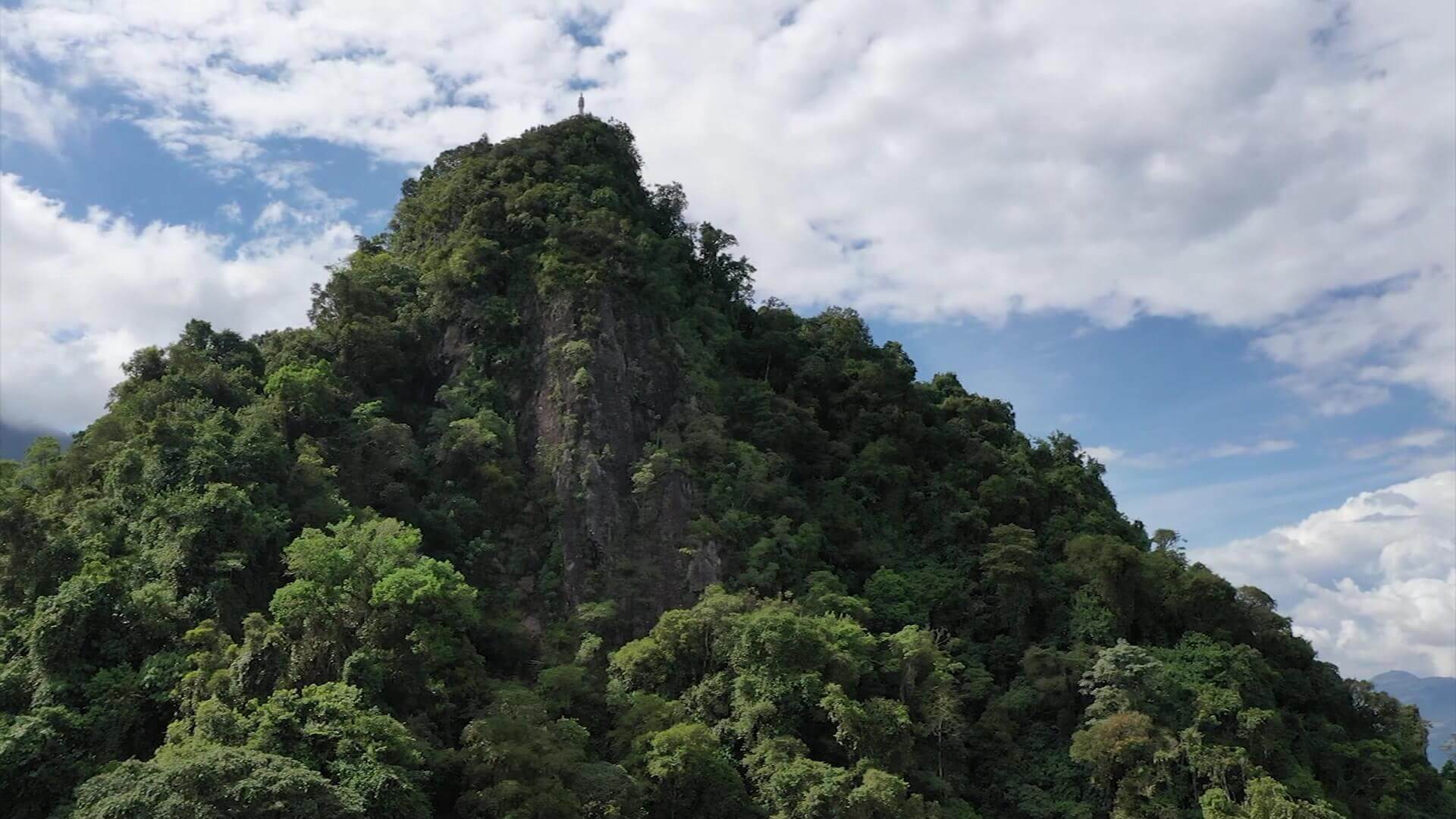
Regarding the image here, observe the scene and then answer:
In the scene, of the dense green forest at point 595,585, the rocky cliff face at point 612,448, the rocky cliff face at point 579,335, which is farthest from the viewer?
the rocky cliff face at point 579,335

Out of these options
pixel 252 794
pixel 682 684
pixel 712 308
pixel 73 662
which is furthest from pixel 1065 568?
pixel 73 662

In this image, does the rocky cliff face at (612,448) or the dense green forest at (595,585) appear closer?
the dense green forest at (595,585)

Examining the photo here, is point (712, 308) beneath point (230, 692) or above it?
above

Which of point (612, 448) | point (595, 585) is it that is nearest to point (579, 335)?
point (612, 448)

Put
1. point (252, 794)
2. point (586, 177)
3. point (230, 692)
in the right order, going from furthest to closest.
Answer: point (586, 177) < point (230, 692) < point (252, 794)

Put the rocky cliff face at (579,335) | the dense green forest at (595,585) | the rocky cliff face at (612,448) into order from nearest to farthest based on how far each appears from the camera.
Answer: the dense green forest at (595,585) < the rocky cliff face at (612,448) < the rocky cliff face at (579,335)

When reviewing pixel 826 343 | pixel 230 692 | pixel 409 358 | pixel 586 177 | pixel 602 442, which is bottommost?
pixel 230 692

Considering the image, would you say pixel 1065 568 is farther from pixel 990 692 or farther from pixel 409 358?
pixel 409 358

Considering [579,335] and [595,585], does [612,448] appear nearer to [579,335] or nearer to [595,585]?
[579,335]
